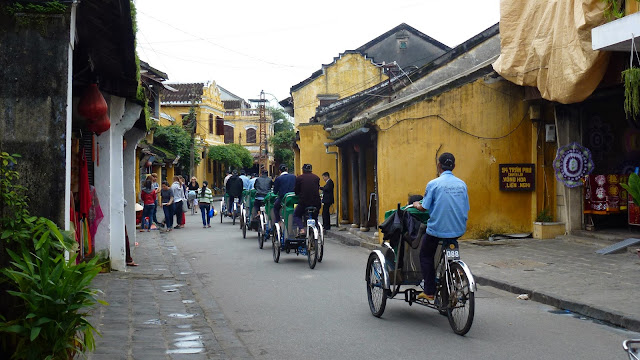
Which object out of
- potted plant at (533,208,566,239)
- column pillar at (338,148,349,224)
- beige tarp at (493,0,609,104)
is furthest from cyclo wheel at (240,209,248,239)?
beige tarp at (493,0,609,104)

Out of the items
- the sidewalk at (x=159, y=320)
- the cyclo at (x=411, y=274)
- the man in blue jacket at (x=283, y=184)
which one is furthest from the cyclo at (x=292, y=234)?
the cyclo at (x=411, y=274)

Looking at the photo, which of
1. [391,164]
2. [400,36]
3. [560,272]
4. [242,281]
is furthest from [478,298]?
[400,36]

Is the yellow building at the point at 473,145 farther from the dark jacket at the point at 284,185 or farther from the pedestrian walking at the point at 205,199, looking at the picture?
the pedestrian walking at the point at 205,199

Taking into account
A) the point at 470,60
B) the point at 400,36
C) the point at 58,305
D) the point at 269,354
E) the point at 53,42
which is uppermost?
the point at 400,36

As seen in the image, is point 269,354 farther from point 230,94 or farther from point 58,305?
point 230,94

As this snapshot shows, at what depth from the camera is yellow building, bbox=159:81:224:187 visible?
55062mm

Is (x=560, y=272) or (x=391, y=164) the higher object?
(x=391, y=164)

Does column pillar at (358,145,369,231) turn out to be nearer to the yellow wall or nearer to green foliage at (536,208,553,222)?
green foliage at (536,208,553,222)

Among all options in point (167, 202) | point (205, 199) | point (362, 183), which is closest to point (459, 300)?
point (362, 183)

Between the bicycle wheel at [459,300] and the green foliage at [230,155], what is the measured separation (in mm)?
54026

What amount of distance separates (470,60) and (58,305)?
18683 millimetres

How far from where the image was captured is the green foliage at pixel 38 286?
4.75 meters

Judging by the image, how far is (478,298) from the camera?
9500mm

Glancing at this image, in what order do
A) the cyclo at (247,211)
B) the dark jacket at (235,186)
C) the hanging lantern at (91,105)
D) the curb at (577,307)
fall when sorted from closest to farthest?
the curb at (577,307) → the hanging lantern at (91,105) → the cyclo at (247,211) → the dark jacket at (235,186)
